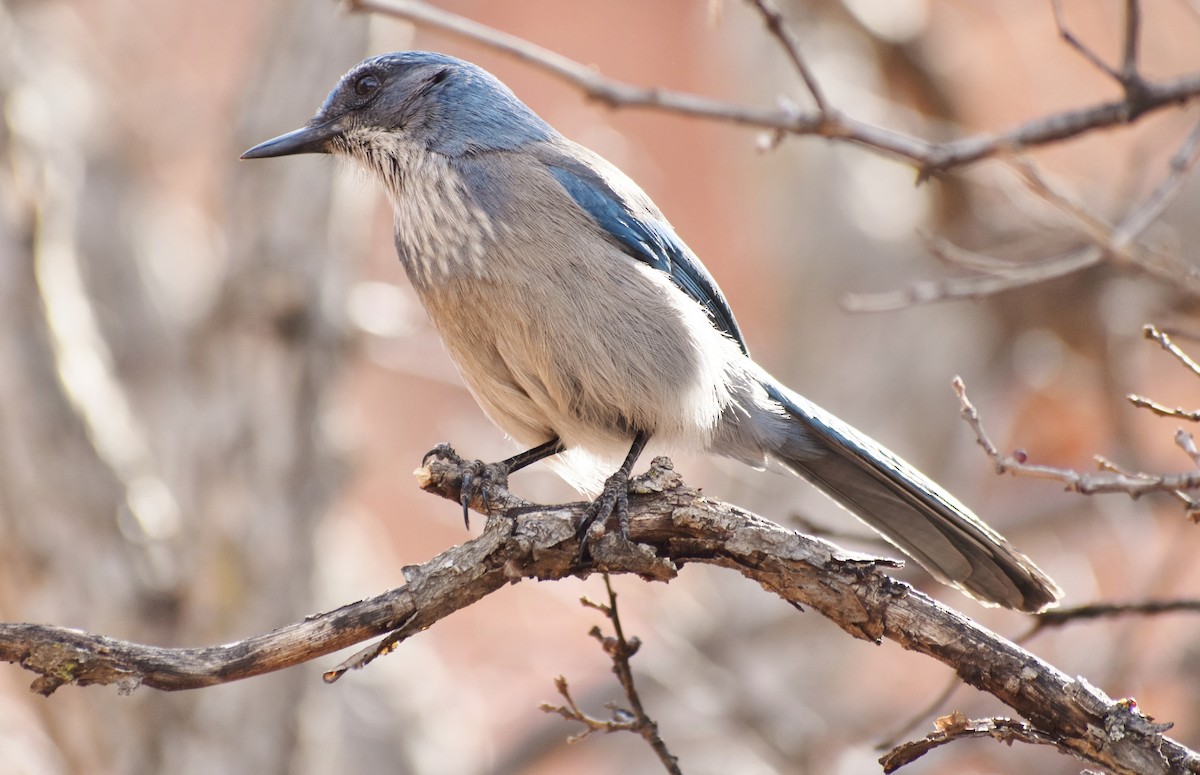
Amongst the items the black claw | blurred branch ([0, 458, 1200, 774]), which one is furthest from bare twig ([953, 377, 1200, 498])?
the black claw

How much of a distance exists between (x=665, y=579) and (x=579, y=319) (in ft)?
3.31

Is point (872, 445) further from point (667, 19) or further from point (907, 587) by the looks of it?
point (667, 19)

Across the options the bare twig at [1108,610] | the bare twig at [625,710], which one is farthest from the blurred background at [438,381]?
the bare twig at [625,710]

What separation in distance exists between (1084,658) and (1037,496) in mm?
1430

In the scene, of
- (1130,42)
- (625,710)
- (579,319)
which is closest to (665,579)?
(625,710)

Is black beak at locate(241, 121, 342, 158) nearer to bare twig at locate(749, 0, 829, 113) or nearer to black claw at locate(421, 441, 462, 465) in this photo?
black claw at locate(421, 441, 462, 465)

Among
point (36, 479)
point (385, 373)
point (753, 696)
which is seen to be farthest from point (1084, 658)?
point (385, 373)

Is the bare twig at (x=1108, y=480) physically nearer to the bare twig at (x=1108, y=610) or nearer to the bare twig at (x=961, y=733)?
the bare twig at (x=961, y=733)

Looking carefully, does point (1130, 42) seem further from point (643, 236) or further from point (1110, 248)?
point (643, 236)

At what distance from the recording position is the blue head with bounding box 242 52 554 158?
4230mm

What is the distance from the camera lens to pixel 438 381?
7.89m

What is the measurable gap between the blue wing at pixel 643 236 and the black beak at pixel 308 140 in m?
0.87

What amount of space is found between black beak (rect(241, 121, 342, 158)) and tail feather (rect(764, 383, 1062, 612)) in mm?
1780

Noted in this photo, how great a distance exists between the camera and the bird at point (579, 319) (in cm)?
369
